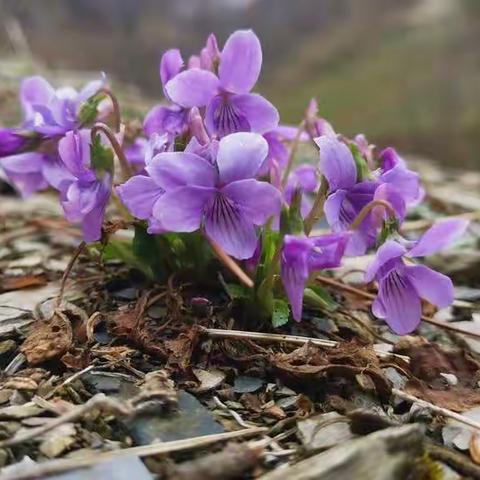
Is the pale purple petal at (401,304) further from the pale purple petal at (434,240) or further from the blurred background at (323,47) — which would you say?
the blurred background at (323,47)

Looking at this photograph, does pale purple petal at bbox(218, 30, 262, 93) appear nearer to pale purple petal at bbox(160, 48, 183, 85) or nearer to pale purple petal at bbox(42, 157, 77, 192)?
pale purple petal at bbox(160, 48, 183, 85)

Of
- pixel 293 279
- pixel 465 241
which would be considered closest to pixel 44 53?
pixel 465 241

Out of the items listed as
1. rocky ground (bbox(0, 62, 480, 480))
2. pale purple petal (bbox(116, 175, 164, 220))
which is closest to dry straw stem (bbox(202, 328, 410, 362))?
rocky ground (bbox(0, 62, 480, 480))

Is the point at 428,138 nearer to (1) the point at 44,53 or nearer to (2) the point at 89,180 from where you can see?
(2) the point at 89,180

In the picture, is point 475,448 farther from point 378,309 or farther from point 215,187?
point 215,187

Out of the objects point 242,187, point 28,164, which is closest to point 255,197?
point 242,187

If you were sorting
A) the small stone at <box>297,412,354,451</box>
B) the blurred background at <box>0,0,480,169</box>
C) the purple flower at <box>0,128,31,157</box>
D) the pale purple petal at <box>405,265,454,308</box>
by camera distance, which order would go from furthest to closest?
the blurred background at <box>0,0,480,169</box>, the purple flower at <box>0,128,31,157</box>, the pale purple petal at <box>405,265,454,308</box>, the small stone at <box>297,412,354,451</box>
